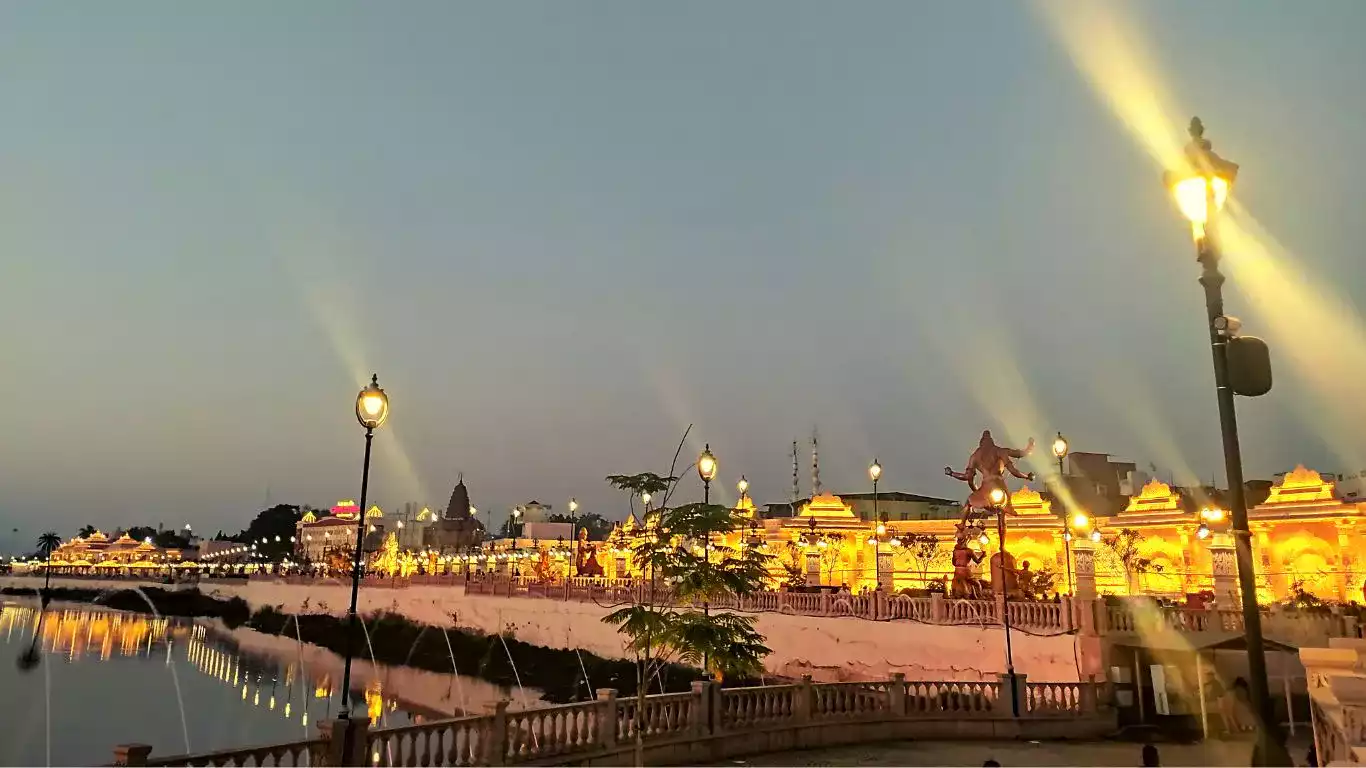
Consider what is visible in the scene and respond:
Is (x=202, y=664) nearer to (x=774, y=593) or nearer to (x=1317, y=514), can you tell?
(x=774, y=593)

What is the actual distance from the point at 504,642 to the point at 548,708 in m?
37.9

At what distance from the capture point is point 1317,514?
116ft

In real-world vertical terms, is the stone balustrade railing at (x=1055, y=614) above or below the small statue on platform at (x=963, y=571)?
below

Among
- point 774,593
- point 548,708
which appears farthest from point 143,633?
point 548,708

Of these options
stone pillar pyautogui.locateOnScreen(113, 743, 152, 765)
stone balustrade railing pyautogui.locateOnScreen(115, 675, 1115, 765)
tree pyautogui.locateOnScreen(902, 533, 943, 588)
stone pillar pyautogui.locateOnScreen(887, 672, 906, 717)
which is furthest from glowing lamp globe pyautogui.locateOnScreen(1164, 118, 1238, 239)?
tree pyautogui.locateOnScreen(902, 533, 943, 588)

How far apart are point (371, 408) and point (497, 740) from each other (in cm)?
536

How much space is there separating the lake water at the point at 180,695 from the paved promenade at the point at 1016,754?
14.8m

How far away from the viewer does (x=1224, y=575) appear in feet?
79.4

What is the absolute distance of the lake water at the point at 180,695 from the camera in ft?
112

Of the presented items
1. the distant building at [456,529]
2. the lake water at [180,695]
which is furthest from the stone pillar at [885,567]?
the distant building at [456,529]

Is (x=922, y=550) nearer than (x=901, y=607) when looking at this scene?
No

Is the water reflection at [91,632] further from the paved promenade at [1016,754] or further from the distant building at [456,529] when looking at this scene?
the paved promenade at [1016,754]

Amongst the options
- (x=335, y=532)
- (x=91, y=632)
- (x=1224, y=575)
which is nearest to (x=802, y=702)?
(x=1224, y=575)

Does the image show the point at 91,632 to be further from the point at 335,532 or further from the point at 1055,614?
the point at 1055,614
